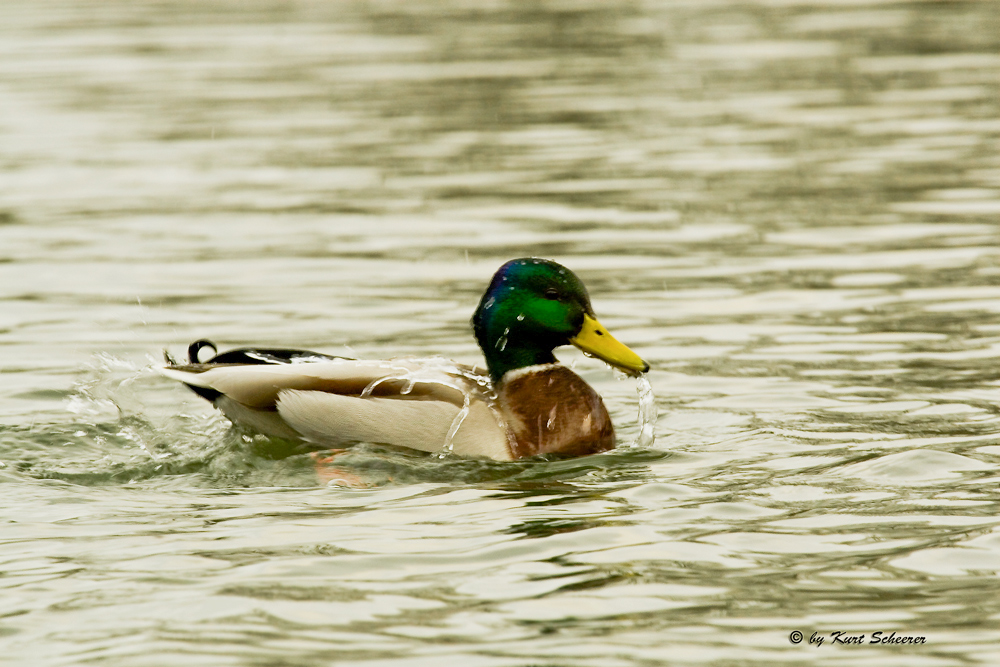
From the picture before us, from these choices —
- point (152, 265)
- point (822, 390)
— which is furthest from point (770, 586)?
point (152, 265)

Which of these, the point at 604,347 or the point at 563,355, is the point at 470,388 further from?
the point at 563,355

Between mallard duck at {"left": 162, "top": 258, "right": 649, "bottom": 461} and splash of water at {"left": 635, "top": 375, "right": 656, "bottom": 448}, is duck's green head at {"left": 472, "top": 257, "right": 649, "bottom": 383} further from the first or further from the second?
splash of water at {"left": 635, "top": 375, "right": 656, "bottom": 448}

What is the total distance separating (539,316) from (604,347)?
13.5 inches

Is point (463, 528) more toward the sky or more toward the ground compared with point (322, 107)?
more toward the ground

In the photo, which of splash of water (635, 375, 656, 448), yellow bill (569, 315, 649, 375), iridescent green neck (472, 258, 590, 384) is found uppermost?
iridescent green neck (472, 258, 590, 384)

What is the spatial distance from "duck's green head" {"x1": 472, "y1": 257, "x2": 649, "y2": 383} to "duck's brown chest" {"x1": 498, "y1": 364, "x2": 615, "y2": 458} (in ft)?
0.39

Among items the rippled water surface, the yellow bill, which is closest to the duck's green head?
the yellow bill

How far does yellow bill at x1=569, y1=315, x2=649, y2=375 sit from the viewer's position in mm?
7746

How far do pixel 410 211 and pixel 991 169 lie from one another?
5.20 m

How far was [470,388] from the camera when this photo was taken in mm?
7828

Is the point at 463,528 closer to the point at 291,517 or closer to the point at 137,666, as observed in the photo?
the point at 291,517

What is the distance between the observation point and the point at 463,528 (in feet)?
20.9

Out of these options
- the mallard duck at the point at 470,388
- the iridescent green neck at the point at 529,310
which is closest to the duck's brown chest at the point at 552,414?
the mallard duck at the point at 470,388

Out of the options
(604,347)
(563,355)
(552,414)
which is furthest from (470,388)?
(563,355)
